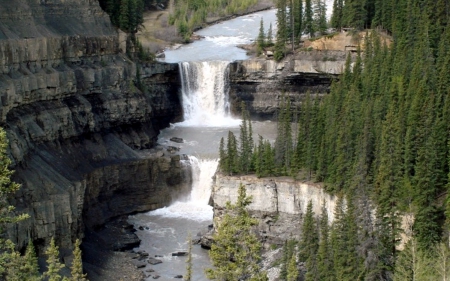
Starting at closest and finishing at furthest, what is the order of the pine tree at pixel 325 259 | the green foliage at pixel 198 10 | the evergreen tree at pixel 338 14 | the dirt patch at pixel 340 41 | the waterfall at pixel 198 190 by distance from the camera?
the pine tree at pixel 325 259 → the waterfall at pixel 198 190 → the dirt patch at pixel 340 41 → the evergreen tree at pixel 338 14 → the green foliage at pixel 198 10

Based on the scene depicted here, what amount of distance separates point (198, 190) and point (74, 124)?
16.4m

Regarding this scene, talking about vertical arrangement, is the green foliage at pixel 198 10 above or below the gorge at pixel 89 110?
above

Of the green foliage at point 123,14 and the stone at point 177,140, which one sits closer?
the stone at point 177,140

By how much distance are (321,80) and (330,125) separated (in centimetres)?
2932

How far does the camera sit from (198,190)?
3656 inches

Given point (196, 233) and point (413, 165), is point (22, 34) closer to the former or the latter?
point (196, 233)

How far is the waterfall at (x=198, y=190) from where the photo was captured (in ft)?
296

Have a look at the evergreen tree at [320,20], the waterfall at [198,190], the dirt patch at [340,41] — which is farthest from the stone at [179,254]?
the evergreen tree at [320,20]

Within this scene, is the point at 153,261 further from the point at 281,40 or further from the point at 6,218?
the point at 281,40

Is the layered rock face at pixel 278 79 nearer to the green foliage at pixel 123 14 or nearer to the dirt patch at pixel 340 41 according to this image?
the dirt patch at pixel 340 41

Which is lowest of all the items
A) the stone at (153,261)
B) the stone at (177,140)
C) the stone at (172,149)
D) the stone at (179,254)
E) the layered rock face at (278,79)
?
the stone at (153,261)

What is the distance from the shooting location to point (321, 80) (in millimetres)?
109312

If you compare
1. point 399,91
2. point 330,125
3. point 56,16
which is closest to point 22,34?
point 56,16

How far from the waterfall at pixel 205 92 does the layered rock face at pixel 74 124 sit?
713cm
